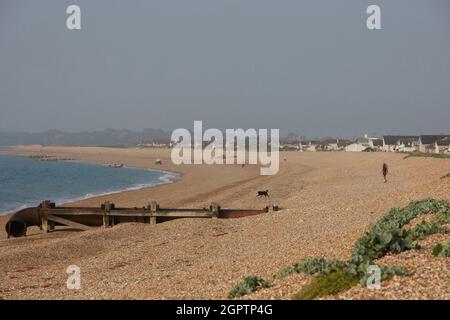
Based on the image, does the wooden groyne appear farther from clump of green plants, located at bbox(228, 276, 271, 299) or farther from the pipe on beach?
clump of green plants, located at bbox(228, 276, 271, 299)

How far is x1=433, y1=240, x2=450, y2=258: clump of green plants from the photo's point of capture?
837 centimetres

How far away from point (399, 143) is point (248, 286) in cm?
12380

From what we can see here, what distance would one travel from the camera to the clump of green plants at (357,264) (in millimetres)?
7340

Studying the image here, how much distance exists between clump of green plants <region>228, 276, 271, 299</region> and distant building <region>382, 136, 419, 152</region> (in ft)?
370

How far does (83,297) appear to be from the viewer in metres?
9.34

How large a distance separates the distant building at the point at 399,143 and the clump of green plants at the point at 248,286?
112794 millimetres

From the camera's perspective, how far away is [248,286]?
8055mm

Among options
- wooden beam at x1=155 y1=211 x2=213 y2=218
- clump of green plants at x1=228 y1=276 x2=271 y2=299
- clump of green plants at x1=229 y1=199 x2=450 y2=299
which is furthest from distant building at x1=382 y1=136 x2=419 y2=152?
clump of green plants at x1=228 y1=276 x2=271 y2=299

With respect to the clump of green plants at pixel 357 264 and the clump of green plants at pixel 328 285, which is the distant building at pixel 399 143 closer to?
the clump of green plants at pixel 357 264

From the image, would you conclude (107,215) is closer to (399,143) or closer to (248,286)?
(248,286)

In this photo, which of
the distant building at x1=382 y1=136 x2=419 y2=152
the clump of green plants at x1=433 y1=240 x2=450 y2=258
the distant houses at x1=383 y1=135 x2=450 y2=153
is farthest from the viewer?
the distant building at x1=382 y1=136 x2=419 y2=152

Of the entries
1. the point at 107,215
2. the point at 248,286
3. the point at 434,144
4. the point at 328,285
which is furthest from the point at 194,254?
the point at 434,144

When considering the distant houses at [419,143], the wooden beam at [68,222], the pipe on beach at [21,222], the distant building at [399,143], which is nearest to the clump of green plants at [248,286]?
the wooden beam at [68,222]

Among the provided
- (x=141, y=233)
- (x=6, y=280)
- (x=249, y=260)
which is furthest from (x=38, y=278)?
(x=141, y=233)
